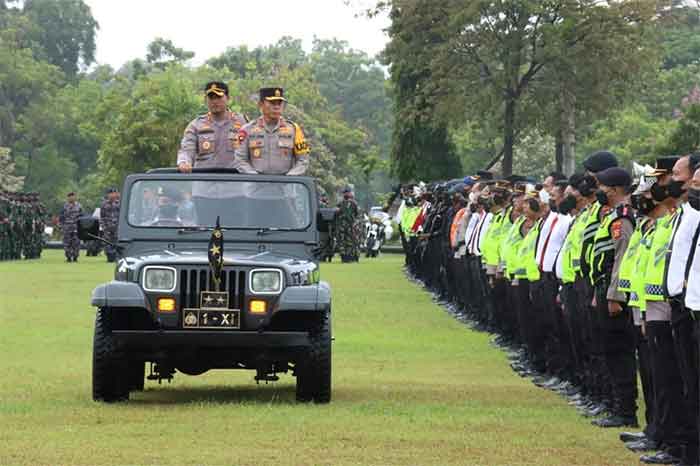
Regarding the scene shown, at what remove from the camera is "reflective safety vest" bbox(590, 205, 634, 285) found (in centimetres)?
1518

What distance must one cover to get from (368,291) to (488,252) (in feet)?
47.7

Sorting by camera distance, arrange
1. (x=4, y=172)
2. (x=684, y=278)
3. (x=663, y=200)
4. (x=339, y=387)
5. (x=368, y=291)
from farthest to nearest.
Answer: (x=4, y=172), (x=368, y=291), (x=339, y=387), (x=663, y=200), (x=684, y=278)

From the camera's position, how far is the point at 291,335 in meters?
16.0

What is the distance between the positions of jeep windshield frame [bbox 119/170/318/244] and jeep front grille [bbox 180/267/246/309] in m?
1.08

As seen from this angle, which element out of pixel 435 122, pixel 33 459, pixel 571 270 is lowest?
pixel 33 459

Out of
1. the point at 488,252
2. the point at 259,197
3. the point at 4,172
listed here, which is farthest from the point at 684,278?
the point at 4,172

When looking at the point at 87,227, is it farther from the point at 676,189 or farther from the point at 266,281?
the point at 676,189

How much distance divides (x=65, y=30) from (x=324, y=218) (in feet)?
420

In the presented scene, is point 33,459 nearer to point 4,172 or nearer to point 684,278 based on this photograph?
point 684,278

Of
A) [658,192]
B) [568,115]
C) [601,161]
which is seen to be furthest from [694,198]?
[568,115]

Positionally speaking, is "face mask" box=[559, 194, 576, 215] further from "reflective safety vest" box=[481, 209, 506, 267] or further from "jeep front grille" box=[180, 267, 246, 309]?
"reflective safety vest" box=[481, 209, 506, 267]

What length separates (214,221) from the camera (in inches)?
684

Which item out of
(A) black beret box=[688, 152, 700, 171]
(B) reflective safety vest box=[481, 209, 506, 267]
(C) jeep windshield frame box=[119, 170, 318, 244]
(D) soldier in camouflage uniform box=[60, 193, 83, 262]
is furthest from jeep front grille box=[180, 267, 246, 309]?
(D) soldier in camouflage uniform box=[60, 193, 83, 262]

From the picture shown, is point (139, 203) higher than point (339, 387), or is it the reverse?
point (139, 203)
